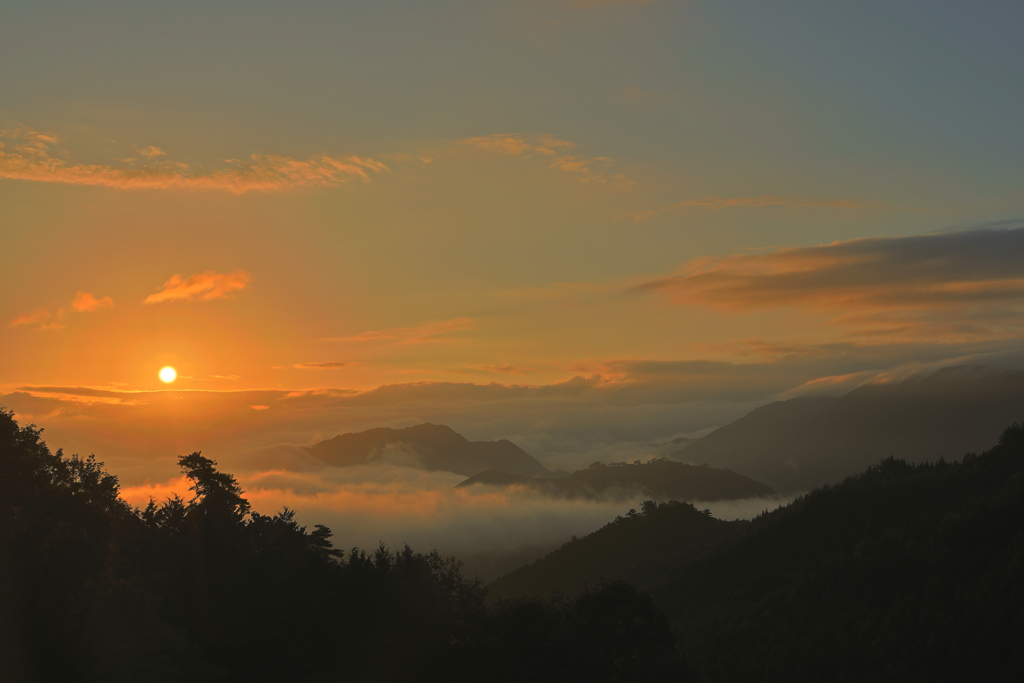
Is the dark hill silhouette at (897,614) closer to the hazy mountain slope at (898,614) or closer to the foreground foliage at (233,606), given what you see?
the hazy mountain slope at (898,614)

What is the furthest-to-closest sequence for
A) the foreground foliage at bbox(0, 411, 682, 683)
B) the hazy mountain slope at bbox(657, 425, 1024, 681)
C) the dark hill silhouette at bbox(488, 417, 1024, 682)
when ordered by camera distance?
the hazy mountain slope at bbox(657, 425, 1024, 681) < the dark hill silhouette at bbox(488, 417, 1024, 682) < the foreground foliage at bbox(0, 411, 682, 683)

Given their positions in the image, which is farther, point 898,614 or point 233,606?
point 898,614

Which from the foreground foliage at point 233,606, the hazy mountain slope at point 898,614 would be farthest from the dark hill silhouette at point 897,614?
the foreground foliage at point 233,606

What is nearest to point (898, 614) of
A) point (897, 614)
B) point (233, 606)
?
point (897, 614)

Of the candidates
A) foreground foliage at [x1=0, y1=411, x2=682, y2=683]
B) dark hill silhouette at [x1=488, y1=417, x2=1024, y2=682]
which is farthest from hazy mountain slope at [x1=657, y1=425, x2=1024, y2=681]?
foreground foliage at [x1=0, y1=411, x2=682, y2=683]

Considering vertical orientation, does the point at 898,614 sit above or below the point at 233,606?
below

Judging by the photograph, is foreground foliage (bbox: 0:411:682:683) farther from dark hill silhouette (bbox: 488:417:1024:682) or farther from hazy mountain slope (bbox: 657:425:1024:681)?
hazy mountain slope (bbox: 657:425:1024:681)

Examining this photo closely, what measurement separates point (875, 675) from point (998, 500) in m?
69.3

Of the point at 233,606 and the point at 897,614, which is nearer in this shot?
the point at 233,606

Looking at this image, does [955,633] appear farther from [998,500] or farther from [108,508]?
[108,508]

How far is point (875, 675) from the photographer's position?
480 ft

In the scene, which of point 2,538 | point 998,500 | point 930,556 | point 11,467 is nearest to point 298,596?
point 2,538

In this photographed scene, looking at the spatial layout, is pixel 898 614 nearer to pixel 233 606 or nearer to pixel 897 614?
pixel 897 614

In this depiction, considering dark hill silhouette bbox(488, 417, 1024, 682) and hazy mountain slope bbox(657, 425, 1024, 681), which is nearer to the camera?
dark hill silhouette bbox(488, 417, 1024, 682)
